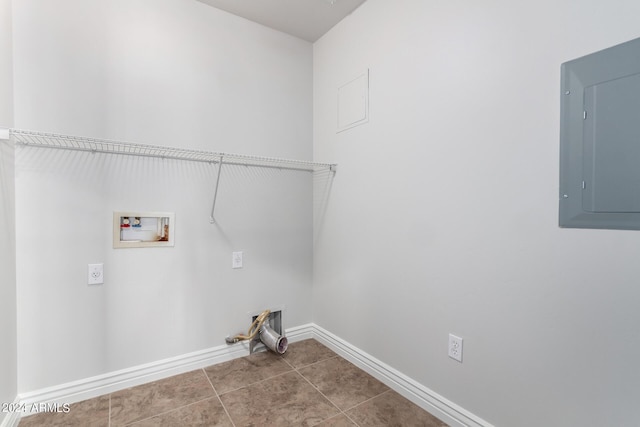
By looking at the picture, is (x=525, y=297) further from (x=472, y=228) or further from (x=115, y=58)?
(x=115, y=58)

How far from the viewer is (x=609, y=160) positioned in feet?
3.39

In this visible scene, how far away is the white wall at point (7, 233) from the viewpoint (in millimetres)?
1386

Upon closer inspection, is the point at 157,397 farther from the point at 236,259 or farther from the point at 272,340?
the point at 236,259

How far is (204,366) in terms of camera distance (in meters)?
2.06

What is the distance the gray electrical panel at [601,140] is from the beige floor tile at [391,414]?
1.15 m

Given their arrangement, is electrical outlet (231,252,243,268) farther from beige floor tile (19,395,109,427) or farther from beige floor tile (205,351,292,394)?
beige floor tile (19,395,109,427)

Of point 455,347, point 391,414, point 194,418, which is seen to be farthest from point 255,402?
point 455,347

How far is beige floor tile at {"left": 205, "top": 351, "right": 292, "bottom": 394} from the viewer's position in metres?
1.88

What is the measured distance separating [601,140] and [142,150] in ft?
7.18

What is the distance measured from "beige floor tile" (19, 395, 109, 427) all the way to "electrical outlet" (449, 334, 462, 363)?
1.75 m

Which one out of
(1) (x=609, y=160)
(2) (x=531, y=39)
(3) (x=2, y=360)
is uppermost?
(2) (x=531, y=39)

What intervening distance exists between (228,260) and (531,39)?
2.04 m

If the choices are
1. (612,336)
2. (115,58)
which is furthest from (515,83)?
(115,58)

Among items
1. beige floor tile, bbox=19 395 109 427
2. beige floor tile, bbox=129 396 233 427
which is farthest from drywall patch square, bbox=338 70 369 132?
beige floor tile, bbox=19 395 109 427
